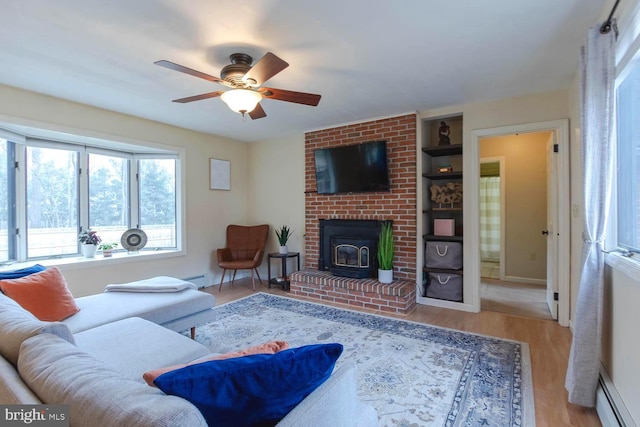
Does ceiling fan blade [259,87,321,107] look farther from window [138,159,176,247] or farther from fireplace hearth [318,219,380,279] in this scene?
window [138,159,176,247]

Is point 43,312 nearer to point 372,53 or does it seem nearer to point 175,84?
point 175,84

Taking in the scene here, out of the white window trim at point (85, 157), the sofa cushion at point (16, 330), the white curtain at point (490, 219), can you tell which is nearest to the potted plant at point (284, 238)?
the white window trim at point (85, 157)

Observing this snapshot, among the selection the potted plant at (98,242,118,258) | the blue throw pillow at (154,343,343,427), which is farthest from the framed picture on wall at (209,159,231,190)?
the blue throw pillow at (154,343,343,427)

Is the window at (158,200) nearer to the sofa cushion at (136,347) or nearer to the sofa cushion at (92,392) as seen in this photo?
the sofa cushion at (136,347)

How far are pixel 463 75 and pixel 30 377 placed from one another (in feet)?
10.7

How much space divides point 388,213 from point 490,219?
114 inches

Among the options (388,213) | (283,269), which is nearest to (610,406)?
(388,213)

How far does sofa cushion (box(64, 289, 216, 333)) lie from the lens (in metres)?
2.14

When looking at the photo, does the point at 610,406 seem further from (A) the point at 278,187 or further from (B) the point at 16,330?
(A) the point at 278,187

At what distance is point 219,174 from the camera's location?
4.93 m

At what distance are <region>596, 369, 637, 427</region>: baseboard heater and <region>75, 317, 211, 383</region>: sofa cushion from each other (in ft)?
7.00

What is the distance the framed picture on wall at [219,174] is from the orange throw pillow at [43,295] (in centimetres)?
274

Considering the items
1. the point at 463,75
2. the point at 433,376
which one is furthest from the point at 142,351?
the point at 463,75

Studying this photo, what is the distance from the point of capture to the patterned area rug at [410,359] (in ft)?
5.86
